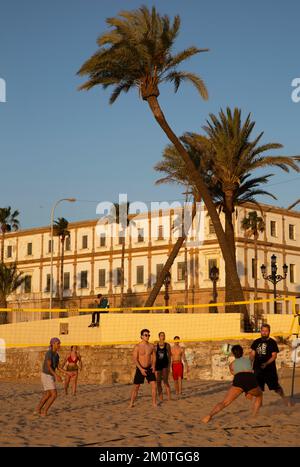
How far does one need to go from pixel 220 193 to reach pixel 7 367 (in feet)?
43.6

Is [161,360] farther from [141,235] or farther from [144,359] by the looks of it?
[141,235]

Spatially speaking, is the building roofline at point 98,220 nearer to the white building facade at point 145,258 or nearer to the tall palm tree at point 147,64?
the white building facade at point 145,258

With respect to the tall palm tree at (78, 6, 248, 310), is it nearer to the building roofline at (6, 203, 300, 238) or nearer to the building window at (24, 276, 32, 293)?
the building roofline at (6, 203, 300, 238)

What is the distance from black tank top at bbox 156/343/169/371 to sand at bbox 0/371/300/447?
92cm

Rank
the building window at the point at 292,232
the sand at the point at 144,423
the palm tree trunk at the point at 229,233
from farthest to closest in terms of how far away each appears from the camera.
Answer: the building window at the point at 292,232 < the palm tree trunk at the point at 229,233 < the sand at the point at 144,423

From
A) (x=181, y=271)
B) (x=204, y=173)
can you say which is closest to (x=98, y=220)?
(x=181, y=271)

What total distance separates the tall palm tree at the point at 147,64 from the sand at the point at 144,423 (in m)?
13.2

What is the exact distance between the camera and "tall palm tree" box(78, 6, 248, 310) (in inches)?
1261

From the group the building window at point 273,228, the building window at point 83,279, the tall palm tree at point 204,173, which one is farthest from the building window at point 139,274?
the tall palm tree at point 204,173

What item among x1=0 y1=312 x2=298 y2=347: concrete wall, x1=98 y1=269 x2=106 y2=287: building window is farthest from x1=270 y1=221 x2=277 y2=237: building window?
x1=0 y1=312 x2=298 y2=347: concrete wall

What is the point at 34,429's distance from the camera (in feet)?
41.5

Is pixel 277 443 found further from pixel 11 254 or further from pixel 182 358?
pixel 11 254

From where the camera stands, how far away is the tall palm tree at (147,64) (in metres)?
32.0
